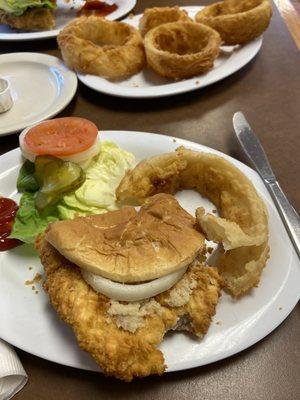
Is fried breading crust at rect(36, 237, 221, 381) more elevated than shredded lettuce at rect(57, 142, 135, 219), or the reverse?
fried breading crust at rect(36, 237, 221, 381)

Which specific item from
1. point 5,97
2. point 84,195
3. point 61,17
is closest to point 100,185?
point 84,195

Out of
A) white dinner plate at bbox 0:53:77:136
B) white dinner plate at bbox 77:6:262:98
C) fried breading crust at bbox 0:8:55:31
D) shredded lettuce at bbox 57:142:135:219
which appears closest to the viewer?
shredded lettuce at bbox 57:142:135:219

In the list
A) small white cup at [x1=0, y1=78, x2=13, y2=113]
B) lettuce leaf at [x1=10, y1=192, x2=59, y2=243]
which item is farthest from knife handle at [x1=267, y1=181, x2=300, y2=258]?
small white cup at [x1=0, y1=78, x2=13, y2=113]

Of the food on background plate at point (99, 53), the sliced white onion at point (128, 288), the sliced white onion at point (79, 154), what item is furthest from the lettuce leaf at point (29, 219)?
the food on background plate at point (99, 53)

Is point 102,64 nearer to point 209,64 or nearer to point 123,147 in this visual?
point 209,64

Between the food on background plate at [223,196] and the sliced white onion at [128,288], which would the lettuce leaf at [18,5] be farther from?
the sliced white onion at [128,288]

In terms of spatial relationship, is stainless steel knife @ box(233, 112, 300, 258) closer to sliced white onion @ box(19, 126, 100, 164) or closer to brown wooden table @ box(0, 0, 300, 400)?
brown wooden table @ box(0, 0, 300, 400)

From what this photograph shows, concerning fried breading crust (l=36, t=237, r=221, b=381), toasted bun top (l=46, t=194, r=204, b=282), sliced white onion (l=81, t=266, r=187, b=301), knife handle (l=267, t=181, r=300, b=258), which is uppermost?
toasted bun top (l=46, t=194, r=204, b=282)

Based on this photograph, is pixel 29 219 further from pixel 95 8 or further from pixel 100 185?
pixel 95 8
